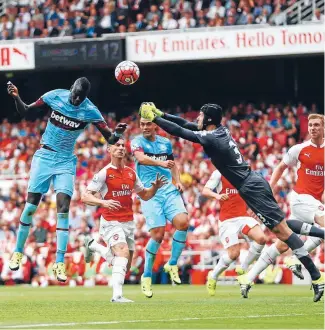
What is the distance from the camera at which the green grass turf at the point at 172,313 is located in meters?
11.3

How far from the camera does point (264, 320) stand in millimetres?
11797

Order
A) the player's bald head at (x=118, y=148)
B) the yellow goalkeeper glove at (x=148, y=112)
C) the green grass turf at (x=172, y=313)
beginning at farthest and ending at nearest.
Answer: the player's bald head at (x=118, y=148) → the yellow goalkeeper glove at (x=148, y=112) → the green grass turf at (x=172, y=313)

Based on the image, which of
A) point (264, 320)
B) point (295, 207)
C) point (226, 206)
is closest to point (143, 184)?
point (226, 206)

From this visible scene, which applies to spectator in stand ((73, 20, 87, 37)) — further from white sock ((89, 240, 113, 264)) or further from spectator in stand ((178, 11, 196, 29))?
white sock ((89, 240, 113, 264))

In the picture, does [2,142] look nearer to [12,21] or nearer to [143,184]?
[12,21]

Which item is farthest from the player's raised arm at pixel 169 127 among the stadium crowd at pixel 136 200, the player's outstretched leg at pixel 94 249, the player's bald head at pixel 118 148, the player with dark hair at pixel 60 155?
the stadium crowd at pixel 136 200

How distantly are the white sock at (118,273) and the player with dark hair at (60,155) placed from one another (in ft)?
3.15

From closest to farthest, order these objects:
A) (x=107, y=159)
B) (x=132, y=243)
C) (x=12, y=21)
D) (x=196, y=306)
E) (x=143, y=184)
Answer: (x=196, y=306) < (x=132, y=243) < (x=143, y=184) < (x=107, y=159) < (x=12, y=21)

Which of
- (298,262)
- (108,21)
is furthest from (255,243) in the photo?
(108,21)

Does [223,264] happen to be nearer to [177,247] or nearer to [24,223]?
[177,247]

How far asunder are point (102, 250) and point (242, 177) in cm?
327

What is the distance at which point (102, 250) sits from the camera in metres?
16.6

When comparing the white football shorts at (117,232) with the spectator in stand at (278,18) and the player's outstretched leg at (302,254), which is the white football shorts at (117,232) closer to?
the player's outstretched leg at (302,254)

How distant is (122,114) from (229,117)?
5361mm
